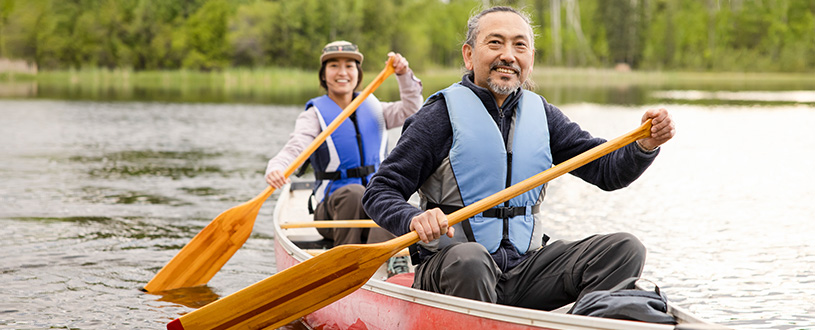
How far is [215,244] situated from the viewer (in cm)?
517

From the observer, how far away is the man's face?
2715 millimetres

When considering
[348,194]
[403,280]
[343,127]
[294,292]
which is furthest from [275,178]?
[294,292]

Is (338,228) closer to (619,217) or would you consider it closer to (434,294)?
(434,294)

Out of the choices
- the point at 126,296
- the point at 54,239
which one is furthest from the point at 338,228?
the point at 54,239

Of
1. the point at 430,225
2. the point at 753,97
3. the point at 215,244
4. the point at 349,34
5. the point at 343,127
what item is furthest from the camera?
the point at 349,34

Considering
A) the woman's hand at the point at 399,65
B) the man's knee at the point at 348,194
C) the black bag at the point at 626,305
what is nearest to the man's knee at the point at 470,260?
the black bag at the point at 626,305

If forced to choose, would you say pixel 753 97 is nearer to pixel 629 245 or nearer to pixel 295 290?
pixel 629 245

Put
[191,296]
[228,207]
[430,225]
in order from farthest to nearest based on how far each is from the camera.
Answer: [228,207] < [191,296] < [430,225]

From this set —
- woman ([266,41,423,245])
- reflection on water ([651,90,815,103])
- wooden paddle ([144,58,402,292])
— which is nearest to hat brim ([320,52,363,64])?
woman ([266,41,423,245])

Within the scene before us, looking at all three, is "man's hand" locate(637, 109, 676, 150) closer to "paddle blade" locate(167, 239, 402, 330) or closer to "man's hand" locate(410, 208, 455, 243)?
"man's hand" locate(410, 208, 455, 243)

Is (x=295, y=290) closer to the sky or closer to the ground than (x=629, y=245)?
closer to the ground

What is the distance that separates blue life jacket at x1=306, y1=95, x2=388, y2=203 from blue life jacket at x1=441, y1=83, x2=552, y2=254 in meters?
2.20

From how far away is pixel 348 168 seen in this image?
497 cm

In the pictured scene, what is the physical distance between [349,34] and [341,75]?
52.2 metres
